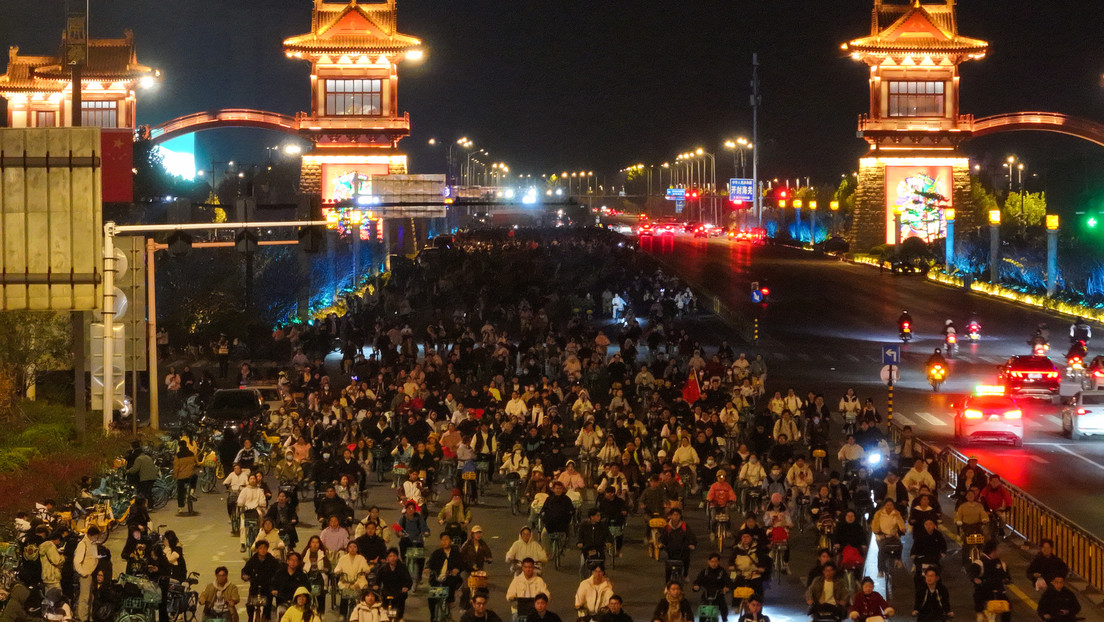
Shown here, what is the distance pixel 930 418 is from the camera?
3497 centimetres

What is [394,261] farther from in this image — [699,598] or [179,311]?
[699,598]

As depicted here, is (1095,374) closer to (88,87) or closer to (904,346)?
(904,346)

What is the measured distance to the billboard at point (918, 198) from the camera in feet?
290

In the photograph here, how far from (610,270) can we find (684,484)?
4651cm

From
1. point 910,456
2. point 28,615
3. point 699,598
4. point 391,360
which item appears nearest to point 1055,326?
point 391,360

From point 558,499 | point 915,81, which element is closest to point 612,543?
point 558,499

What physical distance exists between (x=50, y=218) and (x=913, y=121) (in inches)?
2940

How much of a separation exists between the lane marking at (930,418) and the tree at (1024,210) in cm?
6950

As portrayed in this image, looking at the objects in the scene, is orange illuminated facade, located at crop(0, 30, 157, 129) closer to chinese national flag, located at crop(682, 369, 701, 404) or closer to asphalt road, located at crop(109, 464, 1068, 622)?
chinese national flag, located at crop(682, 369, 701, 404)

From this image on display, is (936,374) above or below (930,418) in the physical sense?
above

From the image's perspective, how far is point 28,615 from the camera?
52.0 feet

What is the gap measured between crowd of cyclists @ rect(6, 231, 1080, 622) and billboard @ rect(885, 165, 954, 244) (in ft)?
166

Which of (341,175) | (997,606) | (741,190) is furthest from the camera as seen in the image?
(741,190)

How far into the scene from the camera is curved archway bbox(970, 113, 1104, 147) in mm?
94125
